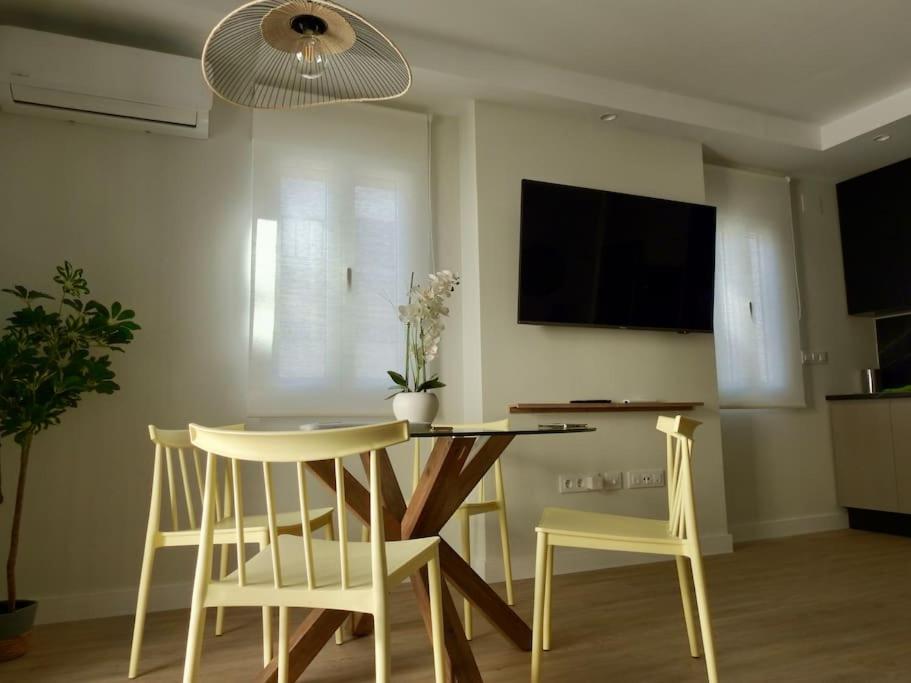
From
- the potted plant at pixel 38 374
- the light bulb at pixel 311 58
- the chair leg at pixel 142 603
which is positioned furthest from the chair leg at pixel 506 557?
the light bulb at pixel 311 58

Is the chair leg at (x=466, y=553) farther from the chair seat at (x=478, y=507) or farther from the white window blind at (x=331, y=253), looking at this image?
the white window blind at (x=331, y=253)

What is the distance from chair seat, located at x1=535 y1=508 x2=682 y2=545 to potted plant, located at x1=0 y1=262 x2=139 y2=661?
6.29 feet

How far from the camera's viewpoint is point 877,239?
4.86 meters

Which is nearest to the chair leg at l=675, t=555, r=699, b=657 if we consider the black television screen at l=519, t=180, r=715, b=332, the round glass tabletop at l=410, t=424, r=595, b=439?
the round glass tabletop at l=410, t=424, r=595, b=439

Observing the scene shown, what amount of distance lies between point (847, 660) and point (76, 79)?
3883 mm

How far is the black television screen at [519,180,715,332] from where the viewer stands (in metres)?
3.68

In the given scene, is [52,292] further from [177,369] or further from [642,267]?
[642,267]

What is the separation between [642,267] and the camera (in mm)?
3982

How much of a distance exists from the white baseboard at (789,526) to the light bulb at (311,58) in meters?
3.94

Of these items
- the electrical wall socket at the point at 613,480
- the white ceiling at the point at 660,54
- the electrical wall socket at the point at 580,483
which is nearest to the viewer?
the white ceiling at the point at 660,54

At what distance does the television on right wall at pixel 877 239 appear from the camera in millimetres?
4664

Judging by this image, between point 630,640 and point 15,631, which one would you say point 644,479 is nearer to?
point 630,640

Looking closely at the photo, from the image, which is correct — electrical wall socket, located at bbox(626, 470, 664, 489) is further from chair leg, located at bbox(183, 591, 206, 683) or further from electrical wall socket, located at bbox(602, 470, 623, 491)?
chair leg, located at bbox(183, 591, 206, 683)

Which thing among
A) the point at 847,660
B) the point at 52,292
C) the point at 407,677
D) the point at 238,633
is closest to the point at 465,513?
the point at 407,677
